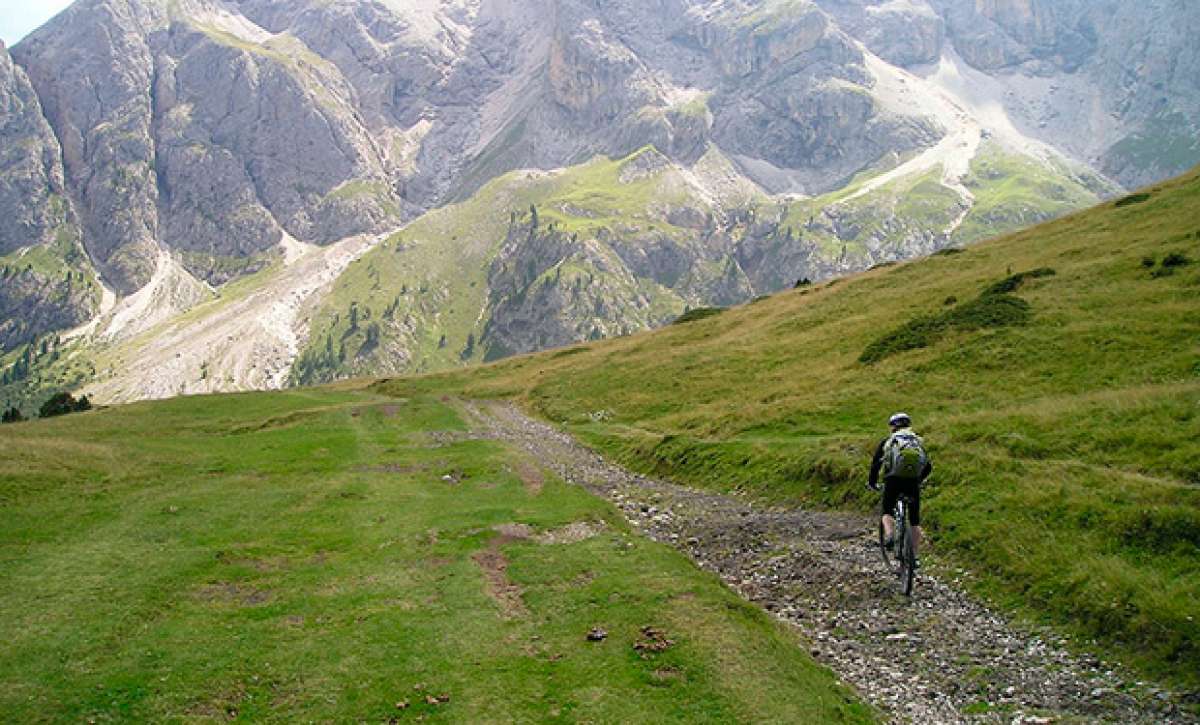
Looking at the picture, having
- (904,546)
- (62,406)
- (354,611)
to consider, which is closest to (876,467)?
(904,546)

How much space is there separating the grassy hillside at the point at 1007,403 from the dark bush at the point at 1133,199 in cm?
38

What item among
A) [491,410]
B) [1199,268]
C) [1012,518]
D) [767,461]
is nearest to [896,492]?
[1012,518]

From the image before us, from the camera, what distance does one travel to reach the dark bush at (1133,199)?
246ft

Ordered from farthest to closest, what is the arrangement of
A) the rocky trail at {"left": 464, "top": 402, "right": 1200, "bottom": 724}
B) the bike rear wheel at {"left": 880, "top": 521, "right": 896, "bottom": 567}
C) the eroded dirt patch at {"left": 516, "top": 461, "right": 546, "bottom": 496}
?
1. the eroded dirt patch at {"left": 516, "top": 461, "right": 546, "bottom": 496}
2. the bike rear wheel at {"left": 880, "top": 521, "right": 896, "bottom": 567}
3. the rocky trail at {"left": 464, "top": 402, "right": 1200, "bottom": 724}

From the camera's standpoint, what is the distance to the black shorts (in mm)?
19422

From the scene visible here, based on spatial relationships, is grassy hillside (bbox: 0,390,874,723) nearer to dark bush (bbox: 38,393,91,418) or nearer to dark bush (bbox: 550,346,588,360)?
dark bush (bbox: 550,346,588,360)

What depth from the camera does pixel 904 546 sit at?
64.6 ft

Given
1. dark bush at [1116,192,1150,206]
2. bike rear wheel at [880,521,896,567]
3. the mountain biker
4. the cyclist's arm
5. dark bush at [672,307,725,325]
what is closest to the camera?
the mountain biker

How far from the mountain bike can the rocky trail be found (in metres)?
0.39

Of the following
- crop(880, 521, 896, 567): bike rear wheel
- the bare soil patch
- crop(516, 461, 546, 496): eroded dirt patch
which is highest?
the bare soil patch

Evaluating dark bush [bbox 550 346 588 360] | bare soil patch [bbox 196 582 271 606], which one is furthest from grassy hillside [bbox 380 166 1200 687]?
bare soil patch [bbox 196 582 271 606]

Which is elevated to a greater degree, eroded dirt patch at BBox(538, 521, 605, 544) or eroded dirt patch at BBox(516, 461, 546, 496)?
eroded dirt patch at BBox(538, 521, 605, 544)

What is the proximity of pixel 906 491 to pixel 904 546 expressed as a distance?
A: 1567 millimetres

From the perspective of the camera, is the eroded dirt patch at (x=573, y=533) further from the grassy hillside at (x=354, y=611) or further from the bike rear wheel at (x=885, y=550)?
the bike rear wheel at (x=885, y=550)
